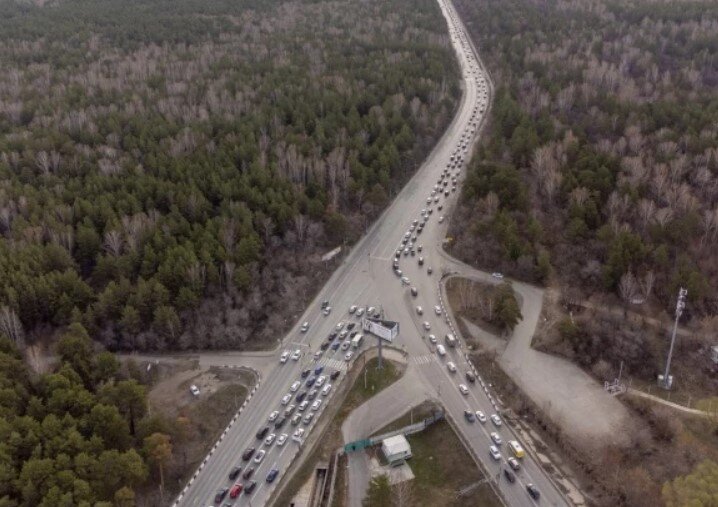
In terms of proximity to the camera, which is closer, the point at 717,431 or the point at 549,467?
the point at 549,467

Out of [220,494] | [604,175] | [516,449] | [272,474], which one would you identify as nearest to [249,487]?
[272,474]

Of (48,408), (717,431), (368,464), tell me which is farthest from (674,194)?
(48,408)

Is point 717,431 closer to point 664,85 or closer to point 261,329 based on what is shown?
point 261,329

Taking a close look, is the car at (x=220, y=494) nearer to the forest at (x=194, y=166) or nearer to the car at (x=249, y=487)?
the car at (x=249, y=487)

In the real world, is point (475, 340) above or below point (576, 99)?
below

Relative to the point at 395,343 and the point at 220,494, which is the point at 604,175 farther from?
the point at 220,494

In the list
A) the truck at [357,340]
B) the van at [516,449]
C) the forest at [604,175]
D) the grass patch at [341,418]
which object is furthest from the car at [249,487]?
the forest at [604,175]

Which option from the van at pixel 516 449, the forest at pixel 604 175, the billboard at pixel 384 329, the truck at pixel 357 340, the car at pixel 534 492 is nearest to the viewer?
the car at pixel 534 492
